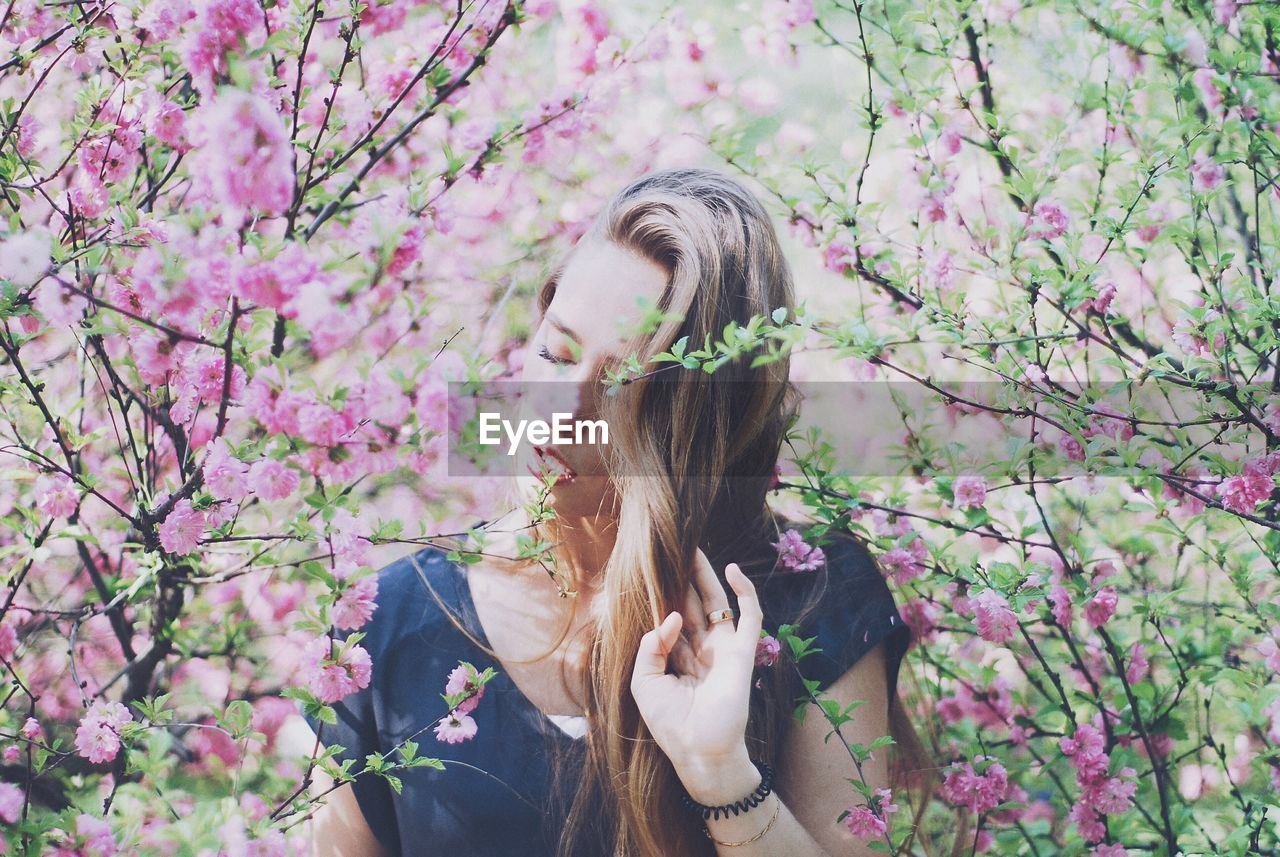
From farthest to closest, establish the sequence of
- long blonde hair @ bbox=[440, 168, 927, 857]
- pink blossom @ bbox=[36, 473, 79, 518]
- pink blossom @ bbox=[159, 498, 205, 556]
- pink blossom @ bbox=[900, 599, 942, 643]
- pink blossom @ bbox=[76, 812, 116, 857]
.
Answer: pink blossom @ bbox=[900, 599, 942, 643] → long blonde hair @ bbox=[440, 168, 927, 857] → pink blossom @ bbox=[36, 473, 79, 518] → pink blossom @ bbox=[159, 498, 205, 556] → pink blossom @ bbox=[76, 812, 116, 857]

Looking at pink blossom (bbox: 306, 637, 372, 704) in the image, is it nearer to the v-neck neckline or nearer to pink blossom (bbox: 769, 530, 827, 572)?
the v-neck neckline

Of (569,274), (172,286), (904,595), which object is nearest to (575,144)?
(569,274)

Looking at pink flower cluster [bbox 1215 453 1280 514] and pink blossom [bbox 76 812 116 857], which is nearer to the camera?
pink blossom [bbox 76 812 116 857]

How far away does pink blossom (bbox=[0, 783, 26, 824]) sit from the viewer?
127cm

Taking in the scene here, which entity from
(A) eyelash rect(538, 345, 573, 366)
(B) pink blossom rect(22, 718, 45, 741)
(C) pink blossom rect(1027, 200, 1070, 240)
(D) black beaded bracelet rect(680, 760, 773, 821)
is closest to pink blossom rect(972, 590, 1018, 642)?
(D) black beaded bracelet rect(680, 760, 773, 821)

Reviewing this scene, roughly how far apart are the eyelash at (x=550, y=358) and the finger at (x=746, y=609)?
1.19 feet

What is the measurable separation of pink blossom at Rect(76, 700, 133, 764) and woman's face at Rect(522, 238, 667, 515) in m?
0.59

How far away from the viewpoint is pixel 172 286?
0.92 m

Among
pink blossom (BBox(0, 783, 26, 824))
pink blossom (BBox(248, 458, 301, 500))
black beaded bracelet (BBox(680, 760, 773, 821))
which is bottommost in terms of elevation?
pink blossom (BBox(0, 783, 26, 824))

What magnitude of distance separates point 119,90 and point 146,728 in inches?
31.4

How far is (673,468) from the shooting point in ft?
4.61

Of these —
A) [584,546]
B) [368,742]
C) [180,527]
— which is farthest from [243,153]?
[368,742]

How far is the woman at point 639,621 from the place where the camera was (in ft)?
A: 4.28

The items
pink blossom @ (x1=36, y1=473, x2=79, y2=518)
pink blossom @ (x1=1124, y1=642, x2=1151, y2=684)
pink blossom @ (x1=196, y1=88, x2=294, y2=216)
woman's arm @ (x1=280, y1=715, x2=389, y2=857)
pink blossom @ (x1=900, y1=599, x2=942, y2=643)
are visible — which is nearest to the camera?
pink blossom @ (x1=196, y1=88, x2=294, y2=216)
